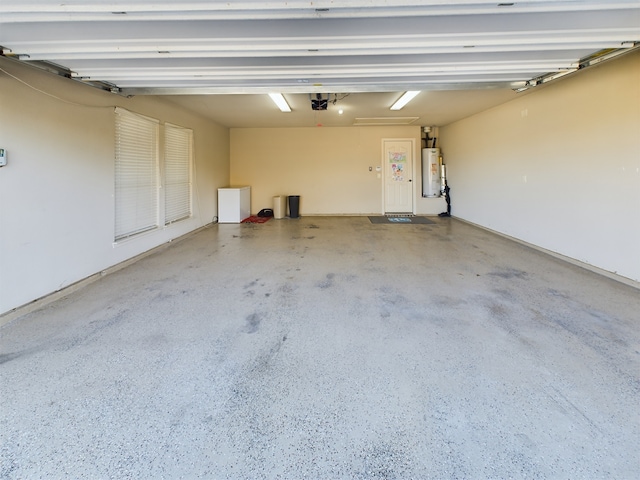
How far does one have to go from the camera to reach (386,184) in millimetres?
8961

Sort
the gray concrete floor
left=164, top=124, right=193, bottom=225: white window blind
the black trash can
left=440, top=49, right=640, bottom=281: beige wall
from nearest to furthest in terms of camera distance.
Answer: the gray concrete floor → left=440, top=49, right=640, bottom=281: beige wall → left=164, top=124, right=193, bottom=225: white window blind → the black trash can

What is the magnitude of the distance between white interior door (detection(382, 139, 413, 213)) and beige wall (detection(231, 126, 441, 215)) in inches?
6.8

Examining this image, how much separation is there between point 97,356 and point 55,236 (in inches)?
73.6

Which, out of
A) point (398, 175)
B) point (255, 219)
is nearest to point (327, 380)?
point (255, 219)

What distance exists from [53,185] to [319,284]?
302 cm

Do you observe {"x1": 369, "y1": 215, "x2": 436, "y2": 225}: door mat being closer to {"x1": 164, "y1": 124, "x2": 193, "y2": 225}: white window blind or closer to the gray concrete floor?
the gray concrete floor

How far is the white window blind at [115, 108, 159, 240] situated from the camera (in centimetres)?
429

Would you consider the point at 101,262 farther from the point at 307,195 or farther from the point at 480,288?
the point at 307,195

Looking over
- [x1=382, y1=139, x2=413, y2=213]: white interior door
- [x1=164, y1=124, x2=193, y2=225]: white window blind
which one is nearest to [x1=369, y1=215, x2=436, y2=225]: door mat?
[x1=382, y1=139, x2=413, y2=213]: white interior door

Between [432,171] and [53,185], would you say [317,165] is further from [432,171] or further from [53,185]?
[53,185]

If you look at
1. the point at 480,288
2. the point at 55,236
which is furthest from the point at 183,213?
the point at 480,288

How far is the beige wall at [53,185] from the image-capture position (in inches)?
108

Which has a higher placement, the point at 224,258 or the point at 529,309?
the point at 224,258

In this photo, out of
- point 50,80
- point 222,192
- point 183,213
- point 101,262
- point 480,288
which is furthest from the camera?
point 222,192
